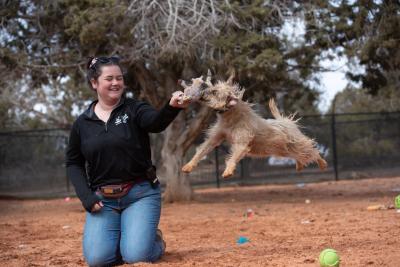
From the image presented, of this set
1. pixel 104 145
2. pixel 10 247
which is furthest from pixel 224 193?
pixel 104 145

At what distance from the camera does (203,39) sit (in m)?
9.70

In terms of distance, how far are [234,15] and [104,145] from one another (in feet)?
19.1

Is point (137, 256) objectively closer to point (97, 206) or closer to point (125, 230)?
point (125, 230)

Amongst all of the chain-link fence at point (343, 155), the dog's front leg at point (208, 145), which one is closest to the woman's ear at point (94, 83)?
the dog's front leg at point (208, 145)

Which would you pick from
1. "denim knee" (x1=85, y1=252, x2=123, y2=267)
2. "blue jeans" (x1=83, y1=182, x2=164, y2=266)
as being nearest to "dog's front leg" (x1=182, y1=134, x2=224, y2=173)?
"blue jeans" (x1=83, y1=182, x2=164, y2=266)

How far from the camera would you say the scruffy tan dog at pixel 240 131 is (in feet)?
15.6

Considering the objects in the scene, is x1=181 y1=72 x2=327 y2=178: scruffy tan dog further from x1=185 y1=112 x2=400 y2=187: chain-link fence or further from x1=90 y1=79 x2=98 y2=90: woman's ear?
x1=185 y1=112 x2=400 y2=187: chain-link fence

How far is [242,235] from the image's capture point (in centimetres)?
675

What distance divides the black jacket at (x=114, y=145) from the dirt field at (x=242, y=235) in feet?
2.58

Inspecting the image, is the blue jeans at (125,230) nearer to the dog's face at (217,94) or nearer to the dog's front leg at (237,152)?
the dog's front leg at (237,152)

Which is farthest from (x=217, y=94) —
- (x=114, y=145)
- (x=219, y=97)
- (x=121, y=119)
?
(x=114, y=145)

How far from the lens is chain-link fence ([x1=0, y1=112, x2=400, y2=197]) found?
1648 cm

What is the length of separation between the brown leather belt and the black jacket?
0.04 meters

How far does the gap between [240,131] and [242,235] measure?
6.81 feet
